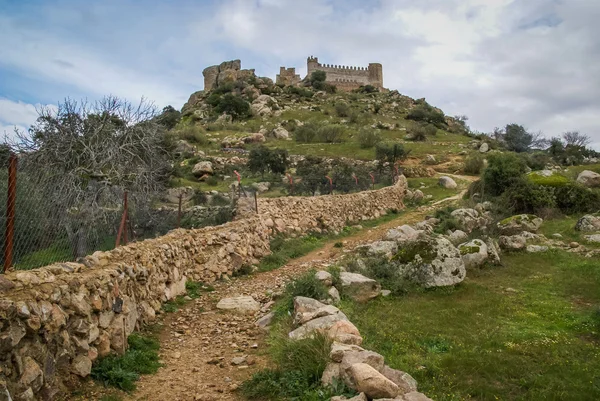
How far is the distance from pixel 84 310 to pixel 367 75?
92.4m

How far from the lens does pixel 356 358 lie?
4.86 meters

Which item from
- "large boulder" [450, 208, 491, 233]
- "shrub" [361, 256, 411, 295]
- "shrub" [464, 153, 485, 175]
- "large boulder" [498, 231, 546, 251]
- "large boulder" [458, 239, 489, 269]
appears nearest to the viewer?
"shrub" [361, 256, 411, 295]

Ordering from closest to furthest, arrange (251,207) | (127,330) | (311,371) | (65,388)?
1. (65,388)
2. (311,371)
3. (127,330)
4. (251,207)

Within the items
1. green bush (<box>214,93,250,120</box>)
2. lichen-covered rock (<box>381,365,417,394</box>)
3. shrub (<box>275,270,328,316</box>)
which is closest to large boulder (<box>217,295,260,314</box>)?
shrub (<box>275,270,328,316</box>)

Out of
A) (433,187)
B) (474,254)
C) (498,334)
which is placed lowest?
(498,334)

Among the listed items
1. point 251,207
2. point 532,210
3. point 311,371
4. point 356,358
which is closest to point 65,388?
point 311,371

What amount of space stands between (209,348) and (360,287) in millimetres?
3409

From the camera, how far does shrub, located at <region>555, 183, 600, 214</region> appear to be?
19328mm

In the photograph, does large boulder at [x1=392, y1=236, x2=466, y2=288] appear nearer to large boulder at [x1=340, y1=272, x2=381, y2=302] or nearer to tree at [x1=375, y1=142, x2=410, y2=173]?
large boulder at [x1=340, y1=272, x2=381, y2=302]

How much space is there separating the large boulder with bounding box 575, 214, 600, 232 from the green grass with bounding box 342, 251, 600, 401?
188 inches

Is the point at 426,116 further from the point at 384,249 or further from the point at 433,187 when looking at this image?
the point at 384,249

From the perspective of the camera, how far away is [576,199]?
19594mm

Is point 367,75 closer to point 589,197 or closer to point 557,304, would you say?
point 589,197

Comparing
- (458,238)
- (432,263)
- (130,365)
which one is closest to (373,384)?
(130,365)
